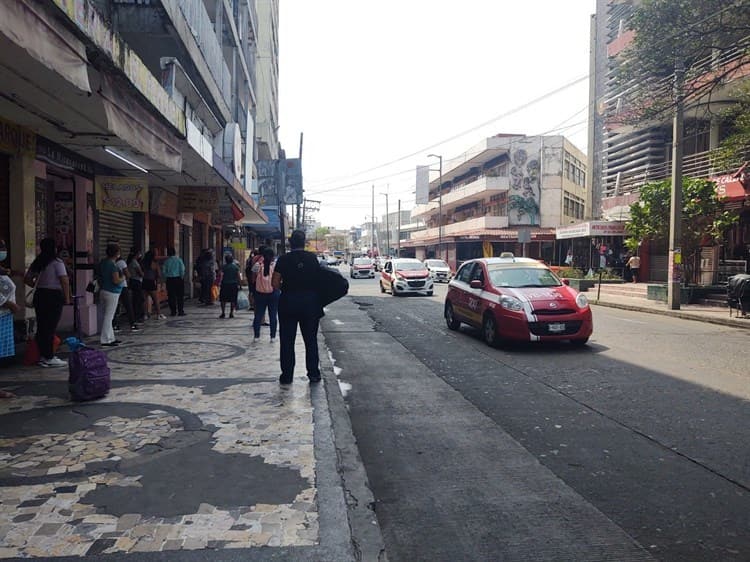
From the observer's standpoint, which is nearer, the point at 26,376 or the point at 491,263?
the point at 26,376

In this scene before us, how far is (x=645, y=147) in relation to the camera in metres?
28.6

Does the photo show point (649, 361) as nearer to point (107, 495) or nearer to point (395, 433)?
point (395, 433)

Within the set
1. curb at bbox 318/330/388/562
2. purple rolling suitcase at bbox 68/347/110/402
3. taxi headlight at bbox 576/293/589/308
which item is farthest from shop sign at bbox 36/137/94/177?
taxi headlight at bbox 576/293/589/308

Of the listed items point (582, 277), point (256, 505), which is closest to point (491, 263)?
point (256, 505)

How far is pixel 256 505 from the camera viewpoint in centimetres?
380

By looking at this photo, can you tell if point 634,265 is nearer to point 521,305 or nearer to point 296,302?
point 521,305

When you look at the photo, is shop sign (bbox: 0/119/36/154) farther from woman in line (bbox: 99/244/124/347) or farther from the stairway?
the stairway

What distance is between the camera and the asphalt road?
3607 mm

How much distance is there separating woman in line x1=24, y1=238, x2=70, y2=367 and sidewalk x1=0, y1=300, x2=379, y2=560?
→ 0.51m

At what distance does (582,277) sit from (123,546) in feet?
94.3

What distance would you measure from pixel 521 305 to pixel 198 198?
34.6 feet

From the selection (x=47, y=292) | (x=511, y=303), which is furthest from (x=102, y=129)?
(x=511, y=303)

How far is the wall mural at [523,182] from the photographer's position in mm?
49031

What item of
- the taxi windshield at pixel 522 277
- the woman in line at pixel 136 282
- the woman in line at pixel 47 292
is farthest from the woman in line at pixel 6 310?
the taxi windshield at pixel 522 277
